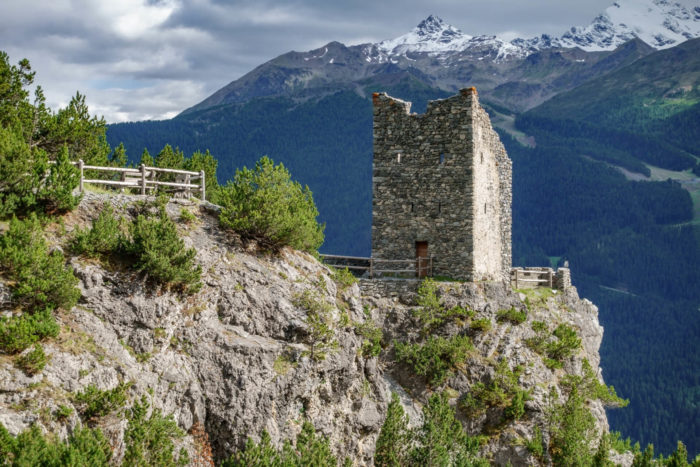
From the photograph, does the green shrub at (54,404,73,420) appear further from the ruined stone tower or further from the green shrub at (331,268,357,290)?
the ruined stone tower

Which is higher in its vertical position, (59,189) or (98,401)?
(59,189)

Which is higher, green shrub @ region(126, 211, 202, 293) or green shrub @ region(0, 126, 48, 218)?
green shrub @ region(0, 126, 48, 218)

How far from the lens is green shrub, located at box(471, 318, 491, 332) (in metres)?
32.2

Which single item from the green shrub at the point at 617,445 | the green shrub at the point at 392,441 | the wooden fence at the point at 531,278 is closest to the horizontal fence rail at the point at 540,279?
the wooden fence at the point at 531,278

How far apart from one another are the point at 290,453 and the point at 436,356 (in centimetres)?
1143

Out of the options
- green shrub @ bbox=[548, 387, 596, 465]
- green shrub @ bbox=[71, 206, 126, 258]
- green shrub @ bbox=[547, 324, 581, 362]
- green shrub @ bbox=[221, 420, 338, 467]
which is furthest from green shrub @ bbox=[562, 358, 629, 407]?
green shrub @ bbox=[71, 206, 126, 258]

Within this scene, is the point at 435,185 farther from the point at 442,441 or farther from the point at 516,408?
the point at 442,441

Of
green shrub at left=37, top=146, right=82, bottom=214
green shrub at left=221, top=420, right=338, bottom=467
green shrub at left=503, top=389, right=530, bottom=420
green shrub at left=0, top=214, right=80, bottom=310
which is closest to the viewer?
green shrub at left=0, top=214, right=80, bottom=310

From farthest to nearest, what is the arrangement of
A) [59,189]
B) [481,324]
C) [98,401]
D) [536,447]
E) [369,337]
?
[481,324] → [536,447] → [369,337] → [59,189] → [98,401]

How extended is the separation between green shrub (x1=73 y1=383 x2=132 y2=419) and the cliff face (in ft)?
0.80

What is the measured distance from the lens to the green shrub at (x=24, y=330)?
16922 millimetres

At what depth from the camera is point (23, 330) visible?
17.0 m

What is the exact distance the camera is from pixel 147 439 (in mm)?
18000

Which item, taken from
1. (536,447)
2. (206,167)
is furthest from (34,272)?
(206,167)
